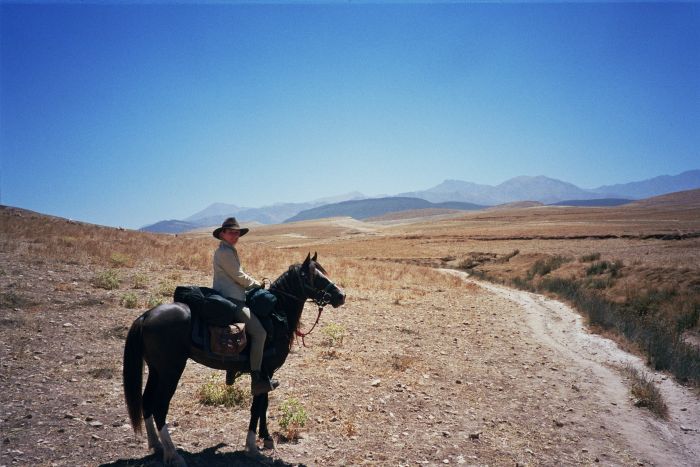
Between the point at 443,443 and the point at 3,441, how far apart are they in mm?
7068

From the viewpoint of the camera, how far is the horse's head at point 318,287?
6.89m

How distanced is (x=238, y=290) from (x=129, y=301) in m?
9.14

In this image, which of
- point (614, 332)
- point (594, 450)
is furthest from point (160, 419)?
point (614, 332)

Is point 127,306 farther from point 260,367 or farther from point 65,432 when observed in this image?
point 260,367

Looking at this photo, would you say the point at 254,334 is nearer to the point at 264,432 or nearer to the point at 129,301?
the point at 264,432

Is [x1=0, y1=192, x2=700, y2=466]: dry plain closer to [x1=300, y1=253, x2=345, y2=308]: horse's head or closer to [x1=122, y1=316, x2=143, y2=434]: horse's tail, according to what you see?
[x1=122, y1=316, x2=143, y2=434]: horse's tail

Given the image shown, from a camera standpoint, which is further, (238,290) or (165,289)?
(165,289)

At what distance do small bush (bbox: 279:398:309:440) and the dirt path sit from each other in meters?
6.45

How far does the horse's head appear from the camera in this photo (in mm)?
6887

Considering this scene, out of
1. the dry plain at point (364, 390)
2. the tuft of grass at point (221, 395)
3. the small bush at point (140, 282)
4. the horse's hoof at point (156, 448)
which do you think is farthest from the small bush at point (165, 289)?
the horse's hoof at point (156, 448)

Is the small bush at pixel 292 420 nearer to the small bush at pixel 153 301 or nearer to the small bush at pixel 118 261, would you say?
the small bush at pixel 153 301

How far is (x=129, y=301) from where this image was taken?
535 inches

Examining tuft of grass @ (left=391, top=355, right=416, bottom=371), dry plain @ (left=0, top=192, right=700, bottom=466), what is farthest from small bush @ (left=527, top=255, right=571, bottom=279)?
tuft of grass @ (left=391, top=355, right=416, bottom=371)

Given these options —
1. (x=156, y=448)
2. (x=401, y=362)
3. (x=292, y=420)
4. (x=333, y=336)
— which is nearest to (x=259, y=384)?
(x=292, y=420)
